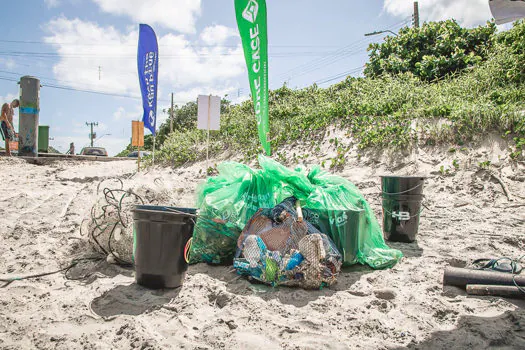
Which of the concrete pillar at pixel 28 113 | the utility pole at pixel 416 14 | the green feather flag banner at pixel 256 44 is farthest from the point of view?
the utility pole at pixel 416 14

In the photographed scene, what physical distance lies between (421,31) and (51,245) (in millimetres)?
12152

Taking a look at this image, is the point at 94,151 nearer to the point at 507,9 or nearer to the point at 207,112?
the point at 207,112

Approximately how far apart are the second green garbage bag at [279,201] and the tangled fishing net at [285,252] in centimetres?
17

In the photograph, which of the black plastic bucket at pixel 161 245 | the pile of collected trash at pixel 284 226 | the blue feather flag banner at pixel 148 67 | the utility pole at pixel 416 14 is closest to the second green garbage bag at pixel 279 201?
the pile of collected trash at pixel 284 226

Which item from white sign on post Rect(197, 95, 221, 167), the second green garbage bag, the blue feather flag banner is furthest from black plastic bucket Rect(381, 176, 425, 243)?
the blue feather flag banner

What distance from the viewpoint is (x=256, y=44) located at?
5289 mm

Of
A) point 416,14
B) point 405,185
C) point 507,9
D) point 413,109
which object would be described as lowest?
point 405,185

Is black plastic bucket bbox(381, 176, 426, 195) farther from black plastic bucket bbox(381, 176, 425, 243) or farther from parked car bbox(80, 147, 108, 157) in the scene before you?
parked car bbox(80, 147, 108, 157)

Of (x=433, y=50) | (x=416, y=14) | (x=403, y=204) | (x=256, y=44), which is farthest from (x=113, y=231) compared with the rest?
(x=416, y=14)

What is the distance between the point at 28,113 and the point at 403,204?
34.9ft

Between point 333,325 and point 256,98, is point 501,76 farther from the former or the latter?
point 333,325

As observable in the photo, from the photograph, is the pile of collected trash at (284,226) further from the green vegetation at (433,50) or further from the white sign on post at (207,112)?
the green vegetation at (433,50)

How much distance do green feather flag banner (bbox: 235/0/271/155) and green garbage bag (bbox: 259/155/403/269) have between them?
2.18 meters

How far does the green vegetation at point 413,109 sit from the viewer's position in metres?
6.37
